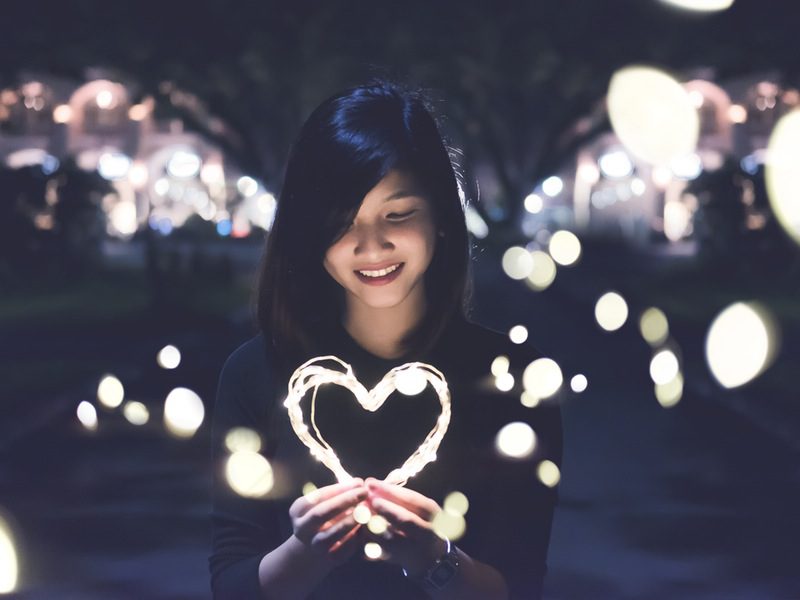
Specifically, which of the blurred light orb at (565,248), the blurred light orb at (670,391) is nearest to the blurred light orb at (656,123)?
the blurred light orb at (565,248)

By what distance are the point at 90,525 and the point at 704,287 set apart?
2582 centimetres

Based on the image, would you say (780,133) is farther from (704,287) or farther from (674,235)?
(704,287)

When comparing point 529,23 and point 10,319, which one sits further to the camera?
point 529,23

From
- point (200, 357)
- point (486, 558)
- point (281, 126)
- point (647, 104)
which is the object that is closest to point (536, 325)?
point (200, 357)

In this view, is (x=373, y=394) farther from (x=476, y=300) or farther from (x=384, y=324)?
(x=476, y=300)

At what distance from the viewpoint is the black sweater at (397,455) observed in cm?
237

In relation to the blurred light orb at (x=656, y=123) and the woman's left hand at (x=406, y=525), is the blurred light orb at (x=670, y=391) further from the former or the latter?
the blurred light orb at (x=656, y=123)

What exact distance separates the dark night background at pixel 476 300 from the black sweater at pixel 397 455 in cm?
47

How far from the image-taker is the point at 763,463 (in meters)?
10.8

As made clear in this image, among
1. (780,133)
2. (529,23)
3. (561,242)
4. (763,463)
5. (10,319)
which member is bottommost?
(763,463)

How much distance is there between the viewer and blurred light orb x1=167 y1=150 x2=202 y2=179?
252 ft

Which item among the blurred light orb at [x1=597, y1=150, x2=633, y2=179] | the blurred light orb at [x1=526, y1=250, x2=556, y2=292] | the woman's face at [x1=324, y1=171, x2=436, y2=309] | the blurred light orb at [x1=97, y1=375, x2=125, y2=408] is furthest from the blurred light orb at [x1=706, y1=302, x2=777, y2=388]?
the blurred light orb at [x1=597, y1=150, x2=633, y2=179]

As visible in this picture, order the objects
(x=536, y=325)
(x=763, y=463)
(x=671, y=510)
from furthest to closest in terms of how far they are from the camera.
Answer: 1. (x=536, y=325)
2. (x=763, y=463)
3. (x=671, y=510)

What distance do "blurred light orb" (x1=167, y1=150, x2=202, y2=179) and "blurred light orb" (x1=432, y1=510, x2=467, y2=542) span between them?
75728 mm
